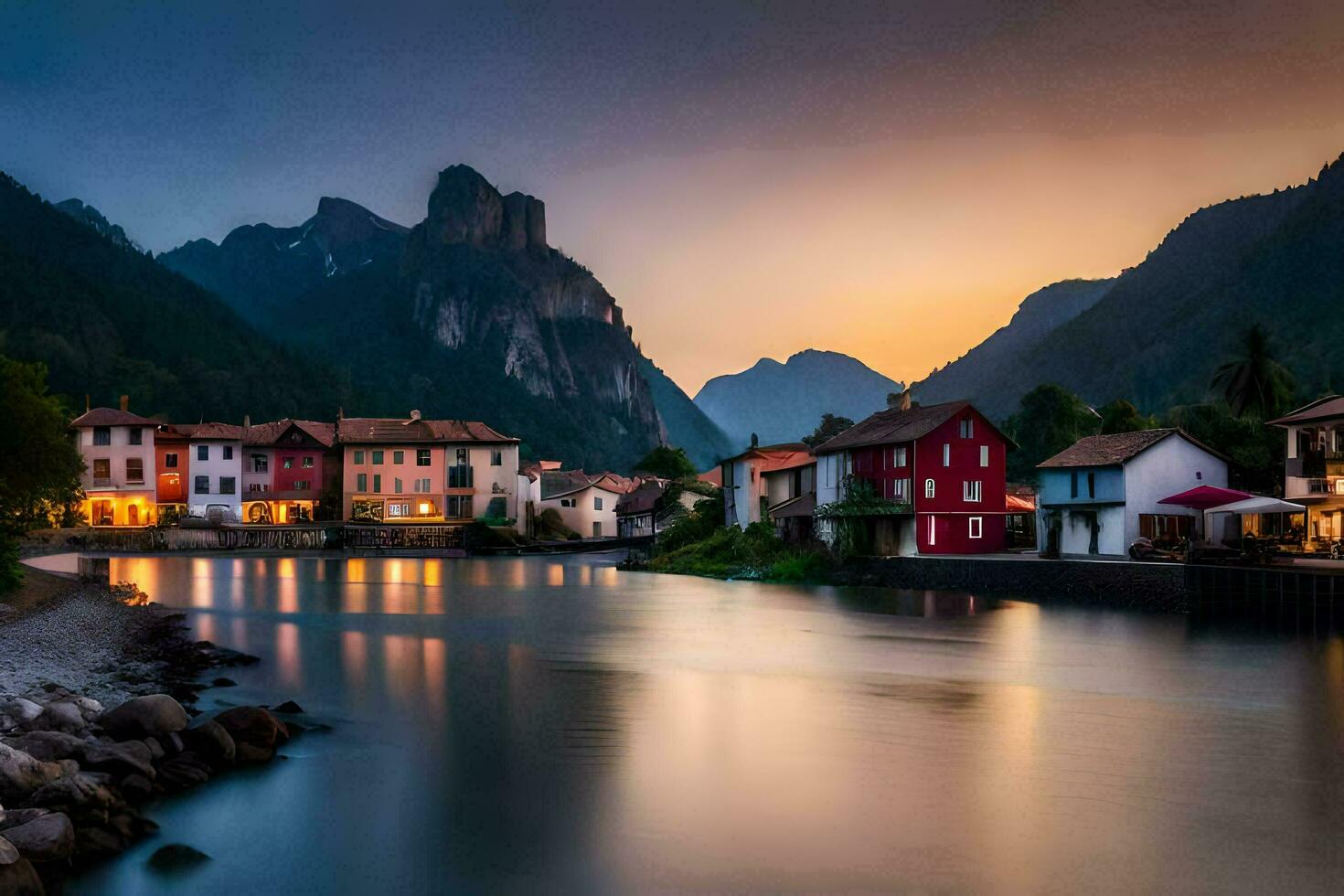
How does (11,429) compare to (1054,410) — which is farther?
(1054,410)

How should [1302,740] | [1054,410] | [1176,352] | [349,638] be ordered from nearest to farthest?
[1302,740] → [349,638] → [1054,410] → [1176,352]

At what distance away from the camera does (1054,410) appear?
93500mm

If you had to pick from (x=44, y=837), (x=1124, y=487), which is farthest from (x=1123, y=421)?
(x=44, y=837)

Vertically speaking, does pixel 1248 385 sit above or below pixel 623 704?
above

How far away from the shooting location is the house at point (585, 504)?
107750 millimetres

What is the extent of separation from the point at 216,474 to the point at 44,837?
8581 centimetres

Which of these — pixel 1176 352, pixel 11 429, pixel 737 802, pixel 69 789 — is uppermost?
pixel 1176 352

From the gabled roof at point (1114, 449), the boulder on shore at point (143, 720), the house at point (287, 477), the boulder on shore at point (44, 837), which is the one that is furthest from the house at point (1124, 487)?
the house at point (287, 477)

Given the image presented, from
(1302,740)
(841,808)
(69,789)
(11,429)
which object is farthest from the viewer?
(11,429)

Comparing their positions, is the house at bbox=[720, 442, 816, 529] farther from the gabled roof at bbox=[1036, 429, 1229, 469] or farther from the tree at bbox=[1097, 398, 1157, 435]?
the tree at bbox=[1097, 398, 1157, 435]

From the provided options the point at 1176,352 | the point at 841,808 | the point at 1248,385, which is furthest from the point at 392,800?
the point at 1176,352

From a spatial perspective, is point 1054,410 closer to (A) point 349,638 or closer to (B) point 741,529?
(B) point 741,529

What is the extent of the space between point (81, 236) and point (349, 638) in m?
173

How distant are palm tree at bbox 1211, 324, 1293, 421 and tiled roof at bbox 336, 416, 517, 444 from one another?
5659cm
